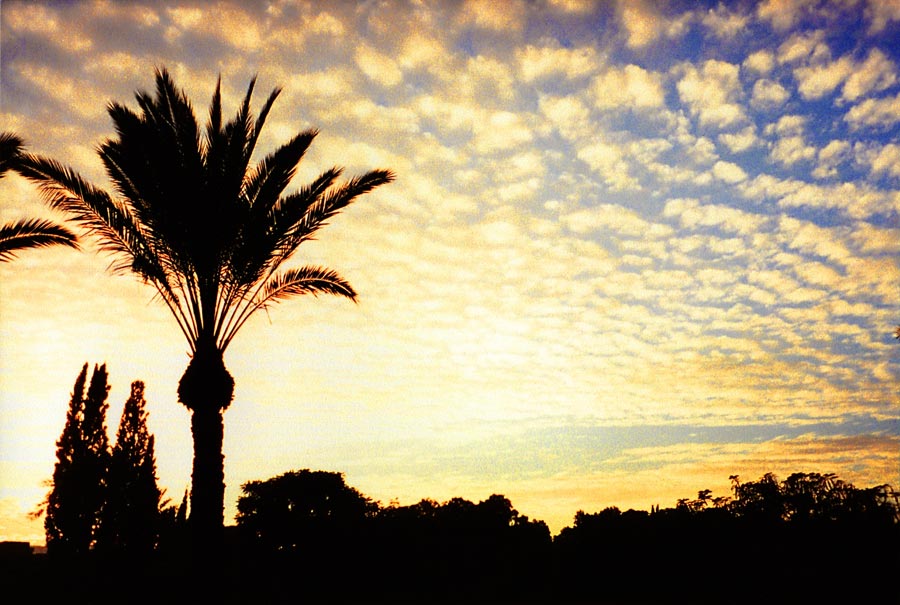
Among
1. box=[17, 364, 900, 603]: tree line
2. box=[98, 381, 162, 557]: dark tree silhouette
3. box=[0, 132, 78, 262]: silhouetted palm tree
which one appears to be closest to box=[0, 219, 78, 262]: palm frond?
box=[0, 132, 78, 262]: silhouetted palm tree

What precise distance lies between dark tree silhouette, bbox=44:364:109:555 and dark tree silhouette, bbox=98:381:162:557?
0.64 m

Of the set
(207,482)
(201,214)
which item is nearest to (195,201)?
(201,214)

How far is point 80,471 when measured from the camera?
43.2 metres

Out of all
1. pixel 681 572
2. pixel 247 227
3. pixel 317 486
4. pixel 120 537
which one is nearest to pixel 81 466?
pixel 120 537

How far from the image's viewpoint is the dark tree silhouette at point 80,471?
42125mm

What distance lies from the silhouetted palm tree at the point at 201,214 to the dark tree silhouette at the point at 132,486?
1263 inches

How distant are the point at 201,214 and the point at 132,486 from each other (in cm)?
3673

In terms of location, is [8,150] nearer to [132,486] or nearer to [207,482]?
[207,482]

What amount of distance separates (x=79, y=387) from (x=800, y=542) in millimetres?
44344

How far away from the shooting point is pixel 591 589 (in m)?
15.5

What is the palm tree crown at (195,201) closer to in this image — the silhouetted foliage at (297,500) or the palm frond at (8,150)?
the palm frond at (8,150)

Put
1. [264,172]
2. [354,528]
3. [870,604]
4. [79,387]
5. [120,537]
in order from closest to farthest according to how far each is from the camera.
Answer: [870,604], [264,172], [354,528], [120,537], [79,387]

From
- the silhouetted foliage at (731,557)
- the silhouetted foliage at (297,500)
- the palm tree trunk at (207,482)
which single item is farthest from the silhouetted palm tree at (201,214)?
the silhouetted foliage at (297,500)

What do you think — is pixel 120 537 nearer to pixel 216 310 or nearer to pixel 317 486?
pixel 317 486
